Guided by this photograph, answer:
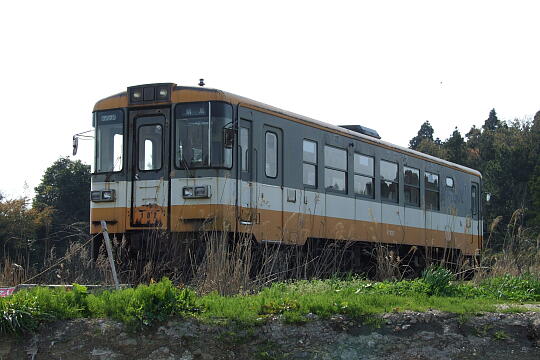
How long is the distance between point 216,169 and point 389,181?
6135 millimetres

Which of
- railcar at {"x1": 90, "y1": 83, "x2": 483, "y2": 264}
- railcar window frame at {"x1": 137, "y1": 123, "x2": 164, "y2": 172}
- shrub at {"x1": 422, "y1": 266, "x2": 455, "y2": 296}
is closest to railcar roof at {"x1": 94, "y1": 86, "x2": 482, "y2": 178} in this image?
railcar at {"x1": 90, "y1": 83, "x2": 483, "y2": 264}

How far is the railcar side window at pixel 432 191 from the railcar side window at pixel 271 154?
262 inches

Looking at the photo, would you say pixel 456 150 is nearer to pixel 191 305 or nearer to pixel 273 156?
pixel 273 156

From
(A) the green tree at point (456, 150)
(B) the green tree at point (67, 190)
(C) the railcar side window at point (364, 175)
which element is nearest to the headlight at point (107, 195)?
(C) the railcar side window at point (364, 175)

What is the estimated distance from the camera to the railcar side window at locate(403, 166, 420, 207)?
17.5 metres

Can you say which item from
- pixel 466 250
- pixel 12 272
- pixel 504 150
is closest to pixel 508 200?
pixel 504 150

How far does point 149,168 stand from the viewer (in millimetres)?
12383

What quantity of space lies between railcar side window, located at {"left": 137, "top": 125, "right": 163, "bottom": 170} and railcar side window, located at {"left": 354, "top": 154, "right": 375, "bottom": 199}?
4.65 m

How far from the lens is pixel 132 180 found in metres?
12.4

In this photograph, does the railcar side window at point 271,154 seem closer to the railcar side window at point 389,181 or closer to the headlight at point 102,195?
the headlight at point 102,195

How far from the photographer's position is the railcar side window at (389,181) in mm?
16438

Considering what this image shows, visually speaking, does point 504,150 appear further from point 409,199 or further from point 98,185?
point 98,185

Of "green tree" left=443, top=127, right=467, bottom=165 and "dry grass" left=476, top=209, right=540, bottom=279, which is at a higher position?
"green tree" left=443, top=127, right=467, bottom=165

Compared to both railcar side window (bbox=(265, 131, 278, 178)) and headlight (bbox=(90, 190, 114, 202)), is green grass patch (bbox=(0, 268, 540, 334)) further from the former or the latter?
headlight (bbox=(90, 190, 114, 202))
